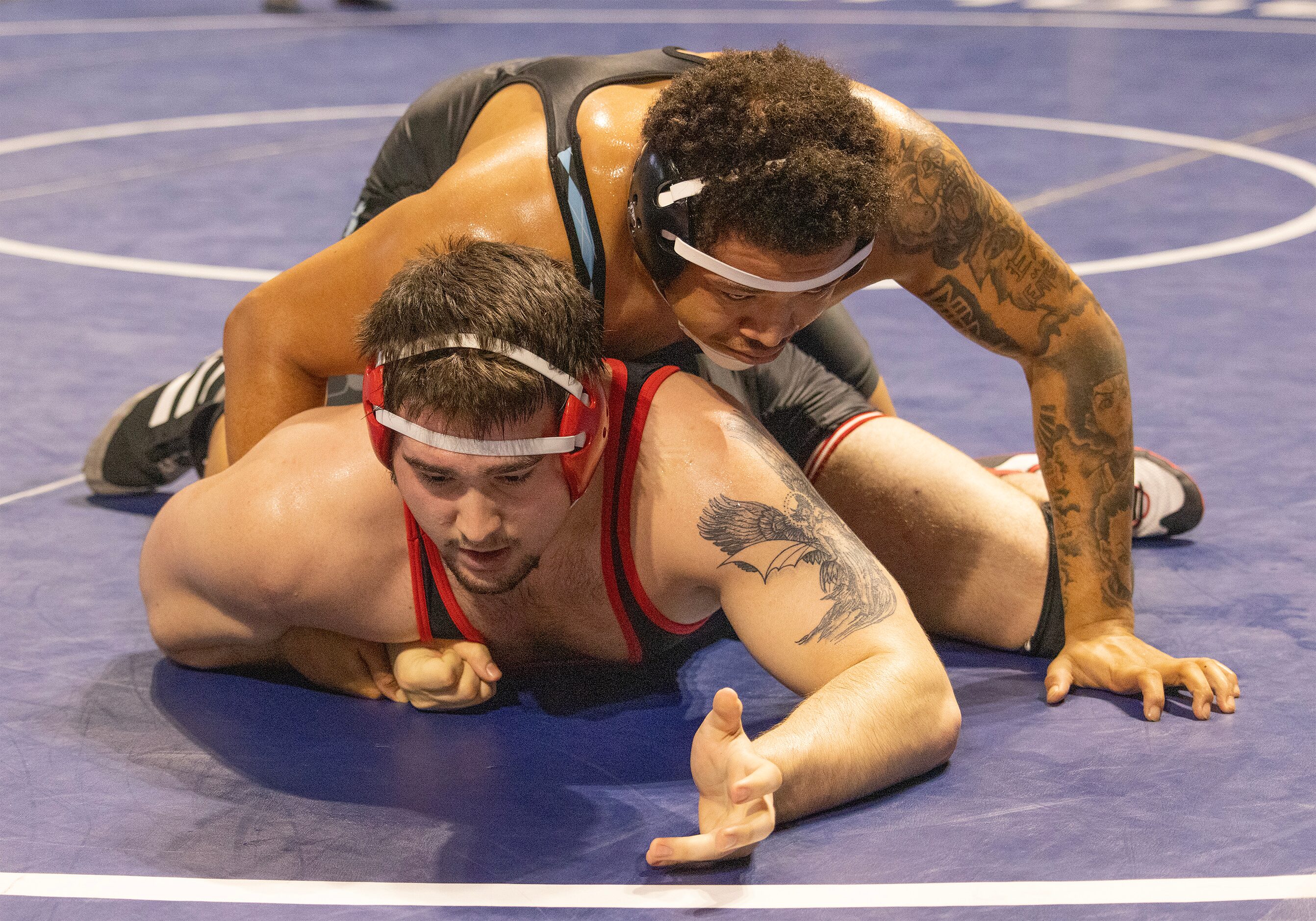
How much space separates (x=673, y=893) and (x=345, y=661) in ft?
3.25

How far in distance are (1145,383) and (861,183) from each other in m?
2.44

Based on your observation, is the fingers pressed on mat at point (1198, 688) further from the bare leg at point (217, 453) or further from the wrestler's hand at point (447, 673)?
the bare leg at point (217, 453)

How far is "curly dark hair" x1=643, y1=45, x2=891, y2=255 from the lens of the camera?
2654 mm

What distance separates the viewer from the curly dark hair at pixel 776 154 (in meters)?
2.65

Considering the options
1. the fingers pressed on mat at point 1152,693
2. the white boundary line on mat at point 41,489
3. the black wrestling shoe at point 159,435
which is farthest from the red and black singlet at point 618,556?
the white boundary line on mat at point 41,489

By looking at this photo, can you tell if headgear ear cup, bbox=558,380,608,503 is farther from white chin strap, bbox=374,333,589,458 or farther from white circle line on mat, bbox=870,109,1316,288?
white circle line on mat, bbox=870,109,1316,288

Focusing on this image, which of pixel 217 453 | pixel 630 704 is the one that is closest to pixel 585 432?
pixel 630 704

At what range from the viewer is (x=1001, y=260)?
3.15 meters

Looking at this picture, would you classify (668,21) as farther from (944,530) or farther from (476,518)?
(476,518)

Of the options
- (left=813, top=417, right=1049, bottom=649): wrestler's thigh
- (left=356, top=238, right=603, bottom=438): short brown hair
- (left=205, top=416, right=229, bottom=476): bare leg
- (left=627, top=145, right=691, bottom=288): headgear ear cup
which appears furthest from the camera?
(left=205, top=416, right=229, bottom=476): bare leg

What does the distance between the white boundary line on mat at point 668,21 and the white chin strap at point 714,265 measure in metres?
10.1

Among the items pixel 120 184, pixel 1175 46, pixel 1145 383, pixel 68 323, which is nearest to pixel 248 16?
pixel 120 184

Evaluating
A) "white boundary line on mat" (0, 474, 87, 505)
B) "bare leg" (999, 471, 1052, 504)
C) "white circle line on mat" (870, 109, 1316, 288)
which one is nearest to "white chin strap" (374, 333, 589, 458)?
"bare leg" (999, 471, 1052, 504)

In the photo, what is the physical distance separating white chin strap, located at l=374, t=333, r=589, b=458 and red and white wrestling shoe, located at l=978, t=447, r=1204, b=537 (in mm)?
1731
